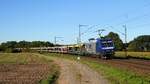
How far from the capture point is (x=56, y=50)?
134 metres

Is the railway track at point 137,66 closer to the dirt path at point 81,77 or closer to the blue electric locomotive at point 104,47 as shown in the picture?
the dirt path at point 81,77

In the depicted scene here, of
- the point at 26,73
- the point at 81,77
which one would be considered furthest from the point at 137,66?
the point at 81,77

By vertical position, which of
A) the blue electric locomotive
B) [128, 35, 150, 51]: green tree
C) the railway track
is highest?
[128, 35, 150, 51]: green tree

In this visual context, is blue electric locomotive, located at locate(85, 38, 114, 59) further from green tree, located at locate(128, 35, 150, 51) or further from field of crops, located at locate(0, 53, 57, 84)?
green tree, located at locate(128, 35, 150, 51)

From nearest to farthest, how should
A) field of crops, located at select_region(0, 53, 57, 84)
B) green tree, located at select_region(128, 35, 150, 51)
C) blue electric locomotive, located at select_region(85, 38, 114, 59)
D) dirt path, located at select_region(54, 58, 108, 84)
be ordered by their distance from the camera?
dirt path, located at select_region(54, 58, 108, 84)
field of crops, located at select_region(0, 53, 57, 84)
blue electric locomotive, located at select_region(85, 38, 114, 59)
green tree, located at select_region(128, 35, 150, 51)

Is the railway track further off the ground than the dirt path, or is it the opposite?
the railway track

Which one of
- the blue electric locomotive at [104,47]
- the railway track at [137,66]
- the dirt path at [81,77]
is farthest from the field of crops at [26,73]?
the blue electric locomotive at [104,47]

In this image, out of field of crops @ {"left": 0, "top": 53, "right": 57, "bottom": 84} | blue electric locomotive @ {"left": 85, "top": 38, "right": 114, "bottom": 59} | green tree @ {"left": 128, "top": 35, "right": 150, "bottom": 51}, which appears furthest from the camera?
green tree @ {"left": 128, "top": 35, "right": 150, "bottom": 51}

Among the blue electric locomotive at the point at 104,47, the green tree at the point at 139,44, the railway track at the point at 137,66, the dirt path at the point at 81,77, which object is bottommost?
the dirt path at the point at 81,77

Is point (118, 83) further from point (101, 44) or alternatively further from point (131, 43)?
point (131, 43)

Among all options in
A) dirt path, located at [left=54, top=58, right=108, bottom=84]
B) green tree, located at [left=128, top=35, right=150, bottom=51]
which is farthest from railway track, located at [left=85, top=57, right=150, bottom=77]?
green tree, located at [left=128, top=35, right=150, bottom=51]

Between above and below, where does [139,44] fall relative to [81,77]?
above

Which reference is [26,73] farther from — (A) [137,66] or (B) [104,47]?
(B) [104,47]

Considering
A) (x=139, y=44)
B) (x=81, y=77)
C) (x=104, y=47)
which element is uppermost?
(x=139, y=44)
